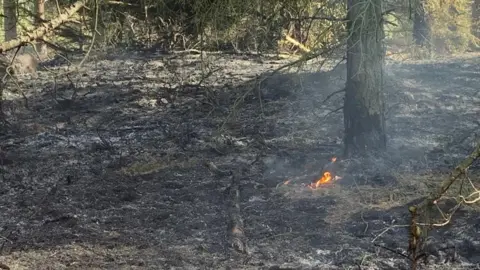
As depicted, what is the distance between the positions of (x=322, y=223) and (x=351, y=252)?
0.87 meters

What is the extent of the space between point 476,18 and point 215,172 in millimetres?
17131

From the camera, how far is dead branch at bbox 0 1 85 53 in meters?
5.99

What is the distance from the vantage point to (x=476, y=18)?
2180 centimetres

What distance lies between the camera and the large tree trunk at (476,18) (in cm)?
2100

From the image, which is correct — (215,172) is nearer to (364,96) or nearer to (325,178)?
(325,178)

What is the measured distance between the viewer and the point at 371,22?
24.4ft

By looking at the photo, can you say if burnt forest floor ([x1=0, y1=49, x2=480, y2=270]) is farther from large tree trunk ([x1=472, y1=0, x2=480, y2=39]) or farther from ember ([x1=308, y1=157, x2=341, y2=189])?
large tree trunk ([x1=472, y1=0, x2=480, y2=39])

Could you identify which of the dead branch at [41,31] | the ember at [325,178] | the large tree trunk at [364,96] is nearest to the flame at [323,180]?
the ember at [325,178]

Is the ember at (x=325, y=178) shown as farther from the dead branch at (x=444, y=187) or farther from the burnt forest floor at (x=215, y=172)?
the dead branch at (x=444, y=187)

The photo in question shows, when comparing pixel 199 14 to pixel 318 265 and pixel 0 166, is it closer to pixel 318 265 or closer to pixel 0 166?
pixel 0 166

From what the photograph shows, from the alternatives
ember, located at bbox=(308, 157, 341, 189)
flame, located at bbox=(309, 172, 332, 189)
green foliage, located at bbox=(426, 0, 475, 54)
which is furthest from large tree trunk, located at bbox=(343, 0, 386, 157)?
green foliage, located at bbox=(426, 0, 475, 54)

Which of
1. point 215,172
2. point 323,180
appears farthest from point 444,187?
point 215,172

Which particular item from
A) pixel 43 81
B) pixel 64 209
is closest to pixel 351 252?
pixel 64 209

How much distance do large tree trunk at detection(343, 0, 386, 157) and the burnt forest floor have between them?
277mm
